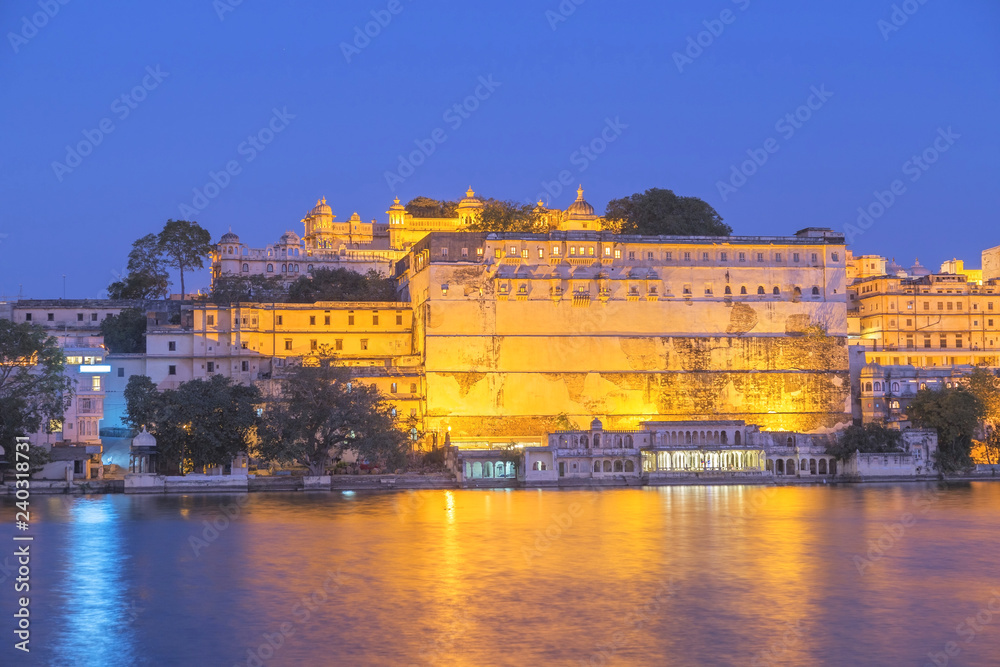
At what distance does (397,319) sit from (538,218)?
16705 millimetres

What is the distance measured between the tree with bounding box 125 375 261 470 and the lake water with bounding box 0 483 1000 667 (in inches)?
145

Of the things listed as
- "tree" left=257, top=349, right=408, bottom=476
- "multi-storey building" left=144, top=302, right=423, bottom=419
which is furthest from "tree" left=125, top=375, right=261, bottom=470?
"multi-storey building" left=144, top=302, right=423, bottom=419

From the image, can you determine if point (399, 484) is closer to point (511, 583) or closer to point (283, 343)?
point (283, 343)

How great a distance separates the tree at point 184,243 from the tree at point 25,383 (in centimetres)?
2308

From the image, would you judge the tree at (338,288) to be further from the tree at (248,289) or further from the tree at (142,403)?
the tree at (142,403)

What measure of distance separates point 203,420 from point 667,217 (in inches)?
1215

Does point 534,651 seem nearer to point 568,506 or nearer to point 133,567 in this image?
point 133,567

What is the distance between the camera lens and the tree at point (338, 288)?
6216 centimetres

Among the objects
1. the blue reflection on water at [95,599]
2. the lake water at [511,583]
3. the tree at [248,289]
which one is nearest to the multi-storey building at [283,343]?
the tree at [248,289]

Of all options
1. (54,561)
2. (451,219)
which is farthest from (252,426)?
(451,219)

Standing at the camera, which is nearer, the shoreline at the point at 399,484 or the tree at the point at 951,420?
the shoreline at the point at 399,484

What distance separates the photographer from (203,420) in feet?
143

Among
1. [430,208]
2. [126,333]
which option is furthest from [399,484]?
[430,208]

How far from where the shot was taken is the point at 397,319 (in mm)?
57750
